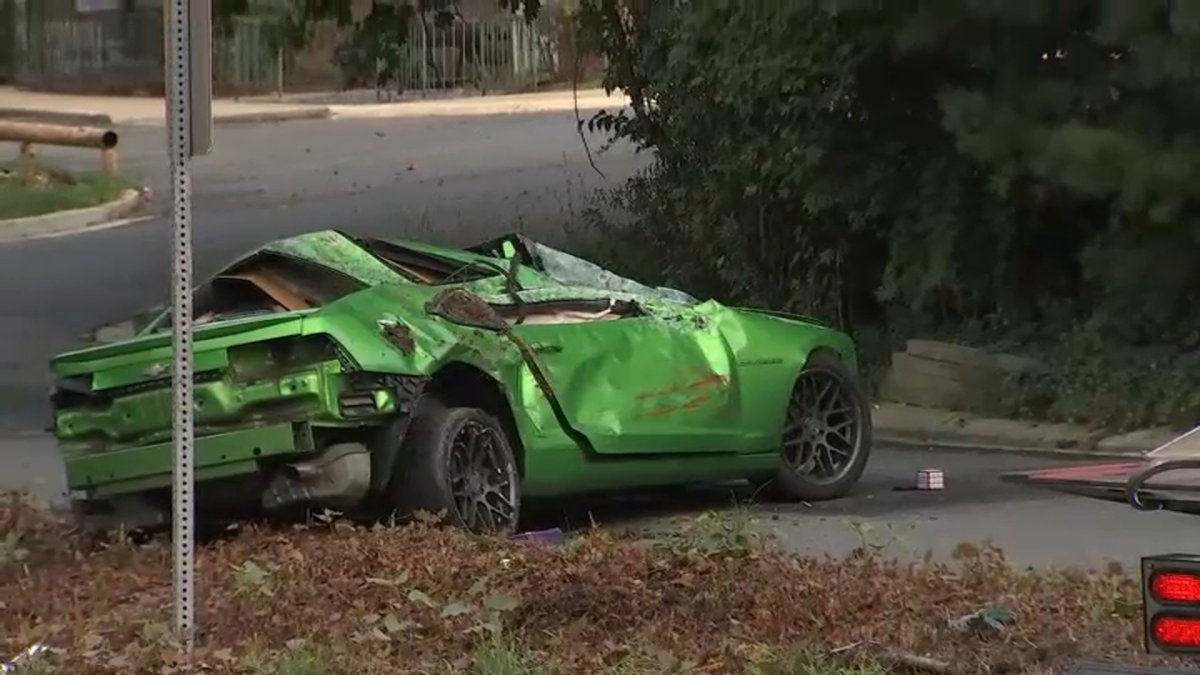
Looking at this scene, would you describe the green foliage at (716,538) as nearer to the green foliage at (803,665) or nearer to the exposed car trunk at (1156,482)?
the green foliage at (803,665)

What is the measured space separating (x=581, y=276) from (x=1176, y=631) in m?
5.97

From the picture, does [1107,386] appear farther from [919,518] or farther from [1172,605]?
[1172,605]

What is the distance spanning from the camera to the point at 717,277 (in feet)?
54.4

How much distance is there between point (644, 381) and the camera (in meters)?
9.19

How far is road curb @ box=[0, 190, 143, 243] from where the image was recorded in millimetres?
21859

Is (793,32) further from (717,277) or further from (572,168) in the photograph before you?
(572,168)

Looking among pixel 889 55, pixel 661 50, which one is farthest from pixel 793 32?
pixel 661 50

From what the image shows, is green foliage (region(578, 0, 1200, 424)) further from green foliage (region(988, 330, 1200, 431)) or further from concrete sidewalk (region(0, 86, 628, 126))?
concrete sidewalk (region(0, 86, 628, 126))

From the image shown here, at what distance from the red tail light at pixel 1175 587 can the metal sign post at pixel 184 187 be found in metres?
3.02

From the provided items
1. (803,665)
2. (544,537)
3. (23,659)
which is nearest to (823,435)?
(544,537)

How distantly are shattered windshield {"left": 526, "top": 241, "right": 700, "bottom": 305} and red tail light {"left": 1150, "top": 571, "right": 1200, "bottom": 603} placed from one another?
5.68 metres

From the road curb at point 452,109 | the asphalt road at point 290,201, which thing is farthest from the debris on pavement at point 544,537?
the road curb at point 452,109

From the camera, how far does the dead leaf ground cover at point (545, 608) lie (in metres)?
6.11

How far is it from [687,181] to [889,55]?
3073mm
